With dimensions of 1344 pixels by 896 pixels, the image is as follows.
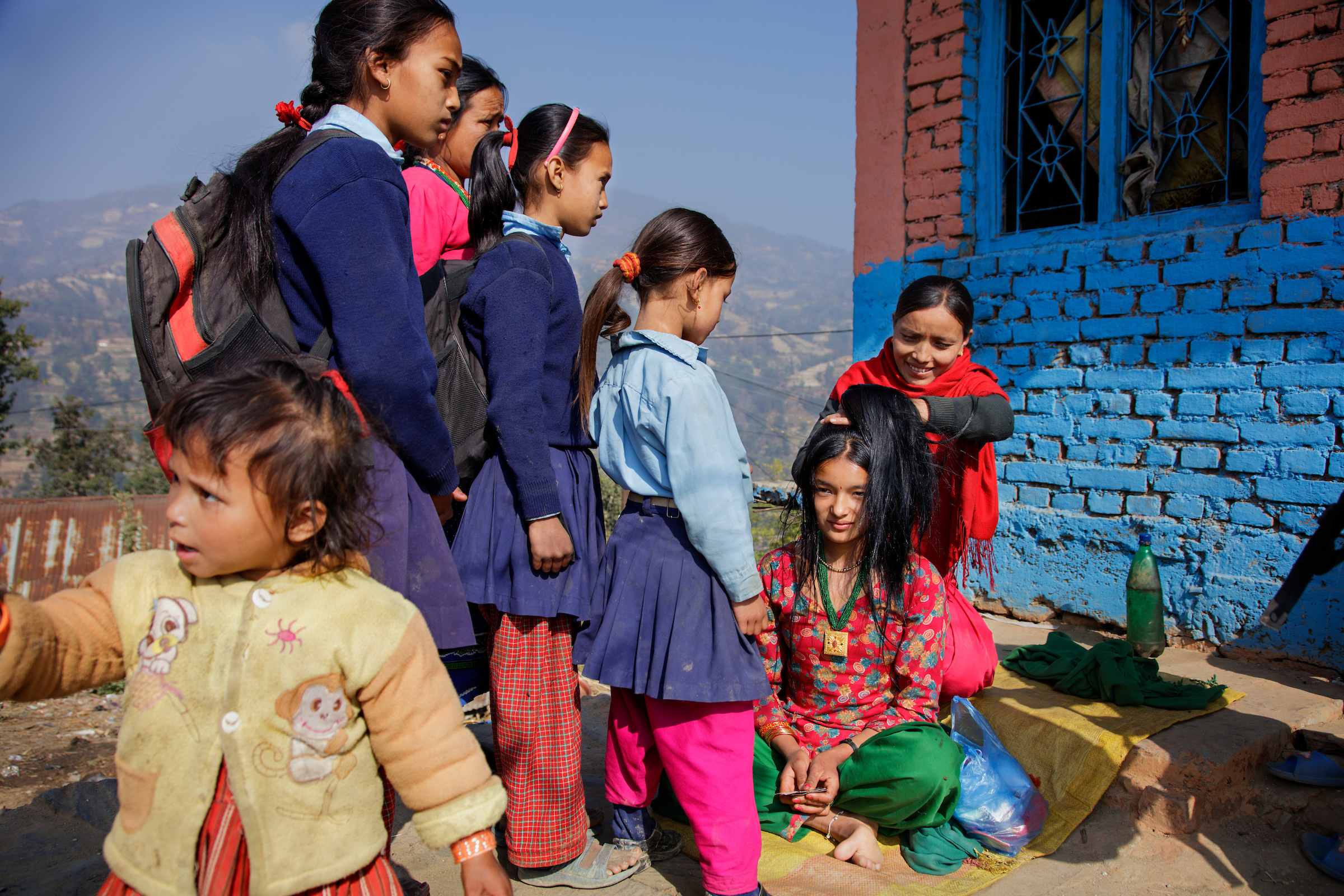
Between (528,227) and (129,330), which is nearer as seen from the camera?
(528,227)

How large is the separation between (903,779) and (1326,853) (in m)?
1.23

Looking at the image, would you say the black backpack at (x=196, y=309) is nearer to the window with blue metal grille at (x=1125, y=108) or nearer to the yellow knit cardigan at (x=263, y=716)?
the yellow knit cardigan at (x=263, y=716)

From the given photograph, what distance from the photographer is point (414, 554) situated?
5.36 ft

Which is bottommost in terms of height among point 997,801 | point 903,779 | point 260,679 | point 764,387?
point 997,801

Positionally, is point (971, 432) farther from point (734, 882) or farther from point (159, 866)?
point (159, 866)

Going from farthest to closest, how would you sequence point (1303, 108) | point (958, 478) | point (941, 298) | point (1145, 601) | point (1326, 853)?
point (1145, 601) → point (1303, 108) → point (958, 478) → point (941, 298) → point (1326, 853)

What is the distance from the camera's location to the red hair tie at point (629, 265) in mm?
2176

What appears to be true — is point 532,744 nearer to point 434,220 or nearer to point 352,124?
point 434,220

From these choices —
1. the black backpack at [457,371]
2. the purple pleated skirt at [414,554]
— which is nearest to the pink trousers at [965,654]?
the black backpack at [457,371]

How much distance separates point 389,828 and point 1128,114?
4.47 metres

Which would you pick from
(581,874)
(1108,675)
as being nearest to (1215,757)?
(1108,675)

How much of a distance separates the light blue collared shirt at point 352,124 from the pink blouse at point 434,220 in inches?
15.8

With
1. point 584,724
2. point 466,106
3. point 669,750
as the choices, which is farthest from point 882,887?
point 466,106

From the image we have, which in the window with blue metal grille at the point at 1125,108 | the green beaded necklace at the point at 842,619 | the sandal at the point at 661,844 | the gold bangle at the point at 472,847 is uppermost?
the window with blue metal grille at the point at 1125,108
